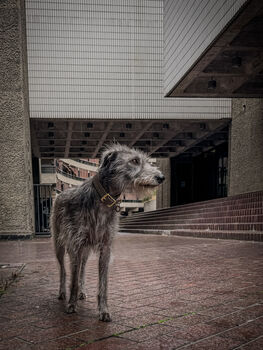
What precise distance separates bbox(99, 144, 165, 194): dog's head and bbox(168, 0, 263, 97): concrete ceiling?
8.66 meters

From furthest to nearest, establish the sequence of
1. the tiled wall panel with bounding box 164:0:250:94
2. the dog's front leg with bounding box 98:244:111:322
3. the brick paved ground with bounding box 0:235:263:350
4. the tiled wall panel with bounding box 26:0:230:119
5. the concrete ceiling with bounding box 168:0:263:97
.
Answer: the tiled wall panel with bounding box 26:0:230:119, the tiled wall panel with bounding box 164:0:250:94, the concrete ceiling with bounding box 168:0:263:97, the dog's front leg with bounding box 98:244:111:322, the brick paved ground with bounding box 0:235:263:350

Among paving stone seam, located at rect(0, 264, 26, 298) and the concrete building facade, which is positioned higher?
the concrete building facade

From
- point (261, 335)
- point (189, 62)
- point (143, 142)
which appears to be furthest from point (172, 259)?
point (143, 142)

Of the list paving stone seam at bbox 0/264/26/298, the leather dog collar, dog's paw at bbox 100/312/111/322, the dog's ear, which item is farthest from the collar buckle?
paving stone seam at bbox 0/264/26/298

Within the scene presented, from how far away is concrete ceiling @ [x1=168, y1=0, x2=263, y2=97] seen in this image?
1093cm

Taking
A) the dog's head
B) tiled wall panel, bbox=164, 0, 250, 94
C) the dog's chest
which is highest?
tiled wall panel, bbox=164, 0, 250, 94

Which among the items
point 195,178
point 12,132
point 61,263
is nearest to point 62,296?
point 61,263

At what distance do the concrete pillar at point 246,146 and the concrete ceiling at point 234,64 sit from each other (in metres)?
2.83

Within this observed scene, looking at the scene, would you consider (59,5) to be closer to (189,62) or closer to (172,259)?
(189,62)

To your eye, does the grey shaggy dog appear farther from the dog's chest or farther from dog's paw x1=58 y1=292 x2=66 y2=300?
dog's paw x1=58 y1=292 x2=66 y2=300

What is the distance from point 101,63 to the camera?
22953 millimetres

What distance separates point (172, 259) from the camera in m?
6.61

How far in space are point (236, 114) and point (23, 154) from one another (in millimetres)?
15268

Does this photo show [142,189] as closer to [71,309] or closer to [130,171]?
[130,171]
